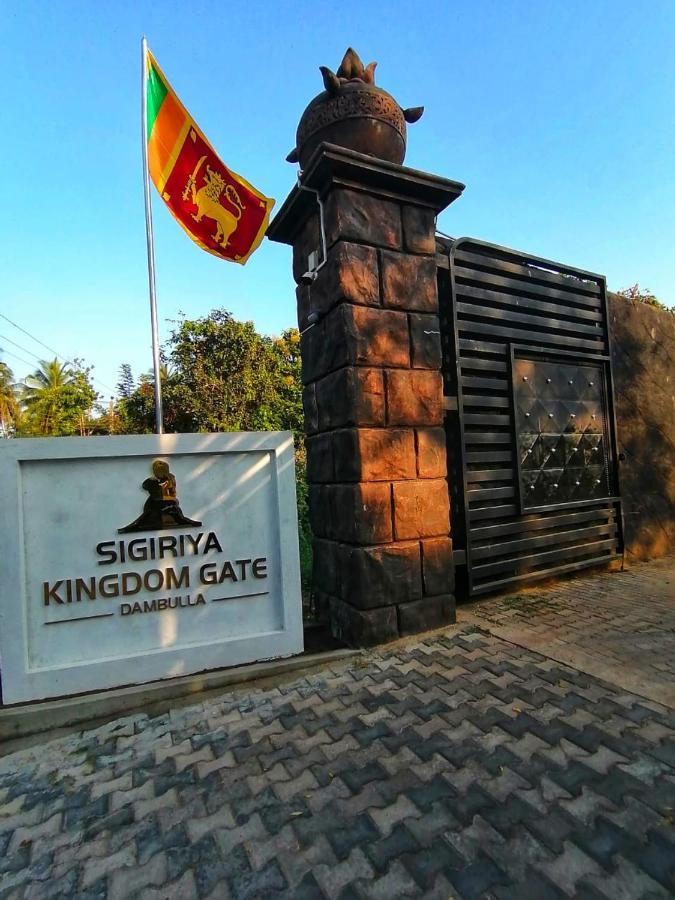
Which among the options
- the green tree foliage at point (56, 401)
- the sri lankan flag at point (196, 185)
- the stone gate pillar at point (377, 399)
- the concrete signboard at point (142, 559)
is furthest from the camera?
the green tree foliage at point (56, 401)

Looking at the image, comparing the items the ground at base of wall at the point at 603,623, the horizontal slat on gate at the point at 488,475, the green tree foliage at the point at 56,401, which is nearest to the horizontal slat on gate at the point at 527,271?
the horizontal slat on gate at the point at 488,475

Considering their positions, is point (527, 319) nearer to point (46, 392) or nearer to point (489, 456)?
point (489, 456)

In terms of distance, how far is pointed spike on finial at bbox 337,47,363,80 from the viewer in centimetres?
318

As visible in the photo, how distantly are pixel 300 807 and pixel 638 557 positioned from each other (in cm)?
474

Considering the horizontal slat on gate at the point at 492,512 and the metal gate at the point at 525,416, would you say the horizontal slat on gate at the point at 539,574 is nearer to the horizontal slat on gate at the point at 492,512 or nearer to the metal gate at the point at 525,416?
the metal gate at the point at 525,416

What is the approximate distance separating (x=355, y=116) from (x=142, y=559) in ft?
10.3

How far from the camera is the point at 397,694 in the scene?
2.25m

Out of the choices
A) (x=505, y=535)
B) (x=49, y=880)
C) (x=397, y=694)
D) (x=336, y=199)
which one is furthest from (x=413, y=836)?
(x=336, y=199)

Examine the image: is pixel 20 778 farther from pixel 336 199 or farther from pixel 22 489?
pixel 336 199

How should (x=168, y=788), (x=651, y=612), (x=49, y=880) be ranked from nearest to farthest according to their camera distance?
1. (x=49, y=880)
2. (x=168, y=788)
3. (x=651, y=612)

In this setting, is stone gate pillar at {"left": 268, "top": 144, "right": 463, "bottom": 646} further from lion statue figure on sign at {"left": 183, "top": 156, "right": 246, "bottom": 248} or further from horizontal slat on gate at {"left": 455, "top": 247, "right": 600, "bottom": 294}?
lion statue figure on sign at {"left": 183, "top": 156, "right": 246, "bottom": 248}

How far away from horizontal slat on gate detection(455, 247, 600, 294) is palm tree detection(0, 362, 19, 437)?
97.5 feet

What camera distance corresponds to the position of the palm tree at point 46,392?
24.5m

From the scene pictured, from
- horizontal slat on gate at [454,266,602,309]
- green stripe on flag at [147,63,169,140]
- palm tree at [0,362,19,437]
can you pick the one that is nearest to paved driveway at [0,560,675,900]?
horizontal slat on gate at [454,266,602,309]
